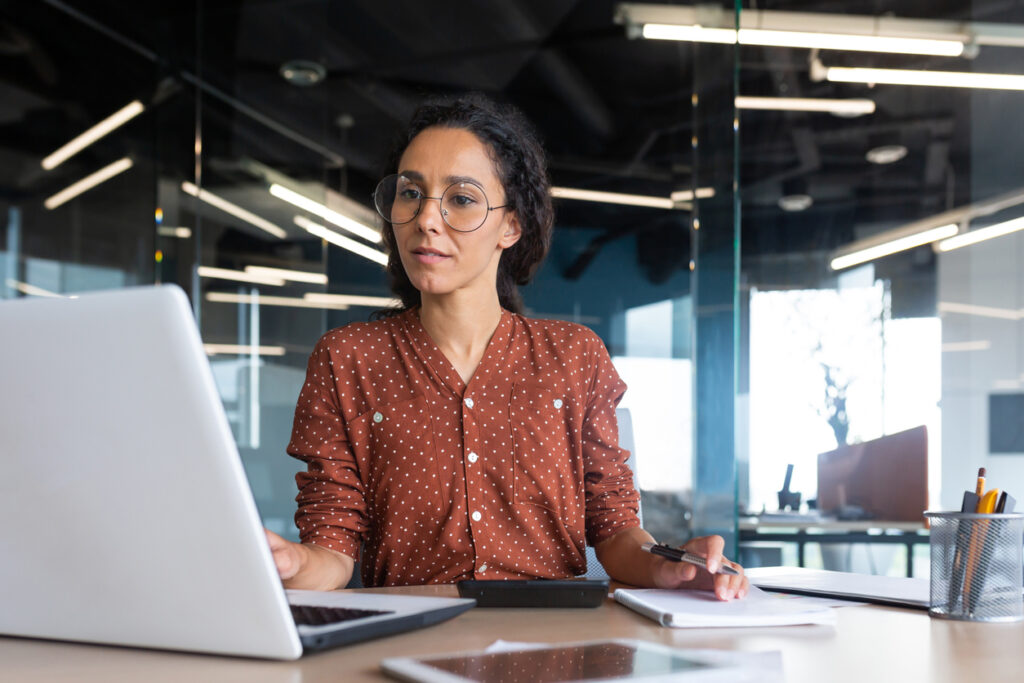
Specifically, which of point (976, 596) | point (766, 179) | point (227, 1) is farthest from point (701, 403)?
point (227, 1)

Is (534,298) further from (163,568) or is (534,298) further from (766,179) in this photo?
(163,568)

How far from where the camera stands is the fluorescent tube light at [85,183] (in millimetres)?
3898

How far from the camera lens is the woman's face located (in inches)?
59.1

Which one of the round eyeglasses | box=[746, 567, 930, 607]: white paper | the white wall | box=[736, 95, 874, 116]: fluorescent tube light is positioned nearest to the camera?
box=[746, 567, 930, 607]: white paper

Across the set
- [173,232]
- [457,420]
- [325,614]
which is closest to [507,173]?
[457,420]

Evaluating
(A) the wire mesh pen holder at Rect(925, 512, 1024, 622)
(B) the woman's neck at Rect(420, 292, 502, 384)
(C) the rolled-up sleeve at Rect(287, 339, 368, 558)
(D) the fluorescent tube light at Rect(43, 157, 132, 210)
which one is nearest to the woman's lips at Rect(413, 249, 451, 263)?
(B) the woman's neck at Rect(420, 292, 502, 384)

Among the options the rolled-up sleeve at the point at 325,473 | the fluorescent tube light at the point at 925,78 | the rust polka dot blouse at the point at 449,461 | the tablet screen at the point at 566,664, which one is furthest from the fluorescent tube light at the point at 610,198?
the tablet screen at the point at 566,664

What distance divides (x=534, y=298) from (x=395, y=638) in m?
2.49

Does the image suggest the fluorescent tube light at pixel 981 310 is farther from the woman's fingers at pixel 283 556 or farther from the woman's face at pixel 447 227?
the woman's fingers at pixel 283 556

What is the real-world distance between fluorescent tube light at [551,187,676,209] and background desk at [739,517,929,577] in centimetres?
119

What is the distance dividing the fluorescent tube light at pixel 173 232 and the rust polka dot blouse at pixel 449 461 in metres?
2.27

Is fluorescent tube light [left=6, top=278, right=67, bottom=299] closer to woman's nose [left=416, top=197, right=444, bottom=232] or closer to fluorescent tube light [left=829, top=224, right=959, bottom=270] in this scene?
woman's nose [left=416, top=197, right=444, bottom=232]

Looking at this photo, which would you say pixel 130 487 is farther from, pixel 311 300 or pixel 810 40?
pixel 810 40

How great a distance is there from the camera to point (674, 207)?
3.20m
